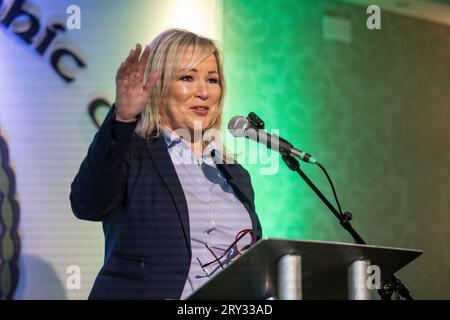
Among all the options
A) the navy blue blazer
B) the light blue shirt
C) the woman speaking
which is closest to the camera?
the woman speaking

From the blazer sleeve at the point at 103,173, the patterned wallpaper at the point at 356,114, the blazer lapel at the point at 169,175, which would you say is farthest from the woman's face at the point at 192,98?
the patterned wallpaper at the point at 356,114

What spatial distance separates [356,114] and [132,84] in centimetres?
243

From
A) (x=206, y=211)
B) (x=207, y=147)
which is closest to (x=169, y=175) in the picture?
(x=206, y=211)

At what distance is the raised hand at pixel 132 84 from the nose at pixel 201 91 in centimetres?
56

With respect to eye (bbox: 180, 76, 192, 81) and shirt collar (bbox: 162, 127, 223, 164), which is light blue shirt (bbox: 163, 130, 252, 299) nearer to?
shirt collar (bbox: 162, 127, 223, 164)

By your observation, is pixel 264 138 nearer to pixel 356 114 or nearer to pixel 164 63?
pixel 164 63

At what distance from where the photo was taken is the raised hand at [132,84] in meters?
1.53

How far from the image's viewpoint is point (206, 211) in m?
1.99

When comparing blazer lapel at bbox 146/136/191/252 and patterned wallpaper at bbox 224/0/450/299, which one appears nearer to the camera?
blazer lapel at bbox 146/136/191/252

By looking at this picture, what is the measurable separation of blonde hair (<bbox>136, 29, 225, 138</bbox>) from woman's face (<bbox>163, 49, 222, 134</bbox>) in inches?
0.6

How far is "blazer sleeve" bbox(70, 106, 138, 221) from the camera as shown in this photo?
162 cm

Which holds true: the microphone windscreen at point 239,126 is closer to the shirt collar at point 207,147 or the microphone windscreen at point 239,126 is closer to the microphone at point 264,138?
the microphone at point 264,138

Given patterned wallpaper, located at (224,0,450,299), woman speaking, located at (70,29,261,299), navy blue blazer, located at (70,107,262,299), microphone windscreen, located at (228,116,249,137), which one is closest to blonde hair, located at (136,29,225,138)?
woman speaking, located at (70,29,261,299)
